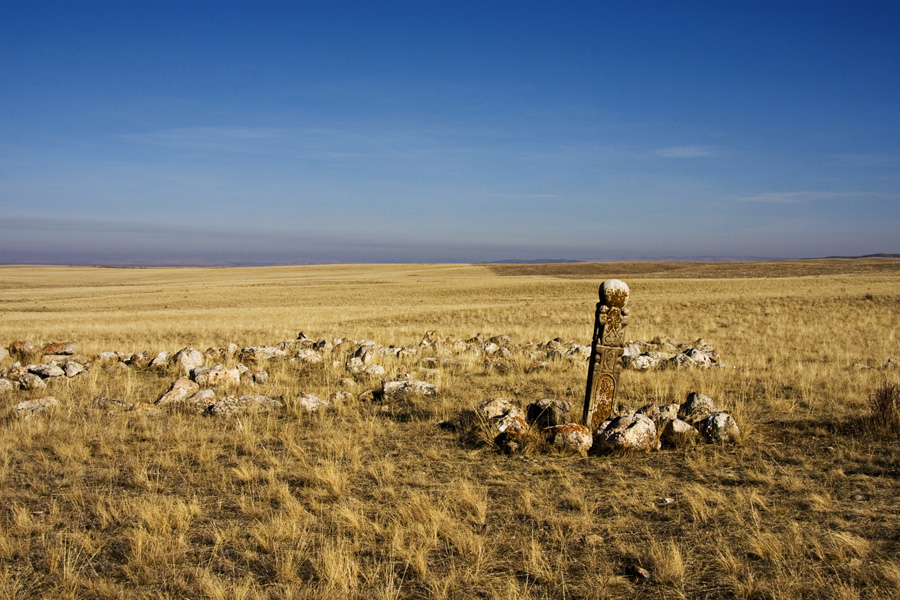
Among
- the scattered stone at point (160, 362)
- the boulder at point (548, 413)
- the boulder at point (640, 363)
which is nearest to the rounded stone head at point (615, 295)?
the boulder at point (548, 413)

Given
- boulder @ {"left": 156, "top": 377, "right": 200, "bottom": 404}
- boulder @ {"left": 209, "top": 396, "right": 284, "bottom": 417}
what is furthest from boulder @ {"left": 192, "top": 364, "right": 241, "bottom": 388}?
boulder @ {"left": 209, "top": 396, "right": 284, "bottom": 417}

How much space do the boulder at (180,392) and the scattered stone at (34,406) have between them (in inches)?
58.8

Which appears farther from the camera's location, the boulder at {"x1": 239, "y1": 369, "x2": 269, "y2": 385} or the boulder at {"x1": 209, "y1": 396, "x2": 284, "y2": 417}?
the boulder at {"x1": 239, "y1": 369, "x2": 269, "y2": 385}

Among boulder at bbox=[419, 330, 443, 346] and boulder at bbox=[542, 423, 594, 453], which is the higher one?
boulder at bbox=[542, 423, 594, 453]

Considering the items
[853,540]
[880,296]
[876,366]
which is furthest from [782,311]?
[853,540]

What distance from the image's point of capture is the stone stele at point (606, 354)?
7.50 m

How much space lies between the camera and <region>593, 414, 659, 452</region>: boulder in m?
6.59

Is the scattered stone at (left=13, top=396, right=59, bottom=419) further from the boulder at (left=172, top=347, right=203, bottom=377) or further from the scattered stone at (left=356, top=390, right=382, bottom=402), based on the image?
the scattered stone at (left=356, top=390, right=382, bottom=402)

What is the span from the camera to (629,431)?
666 cm

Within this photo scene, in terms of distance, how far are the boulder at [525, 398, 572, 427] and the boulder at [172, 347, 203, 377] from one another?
7947 mm

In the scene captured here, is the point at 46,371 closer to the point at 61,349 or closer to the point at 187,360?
the point at 187,360

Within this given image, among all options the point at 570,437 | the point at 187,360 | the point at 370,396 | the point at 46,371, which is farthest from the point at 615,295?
the point at 46,371

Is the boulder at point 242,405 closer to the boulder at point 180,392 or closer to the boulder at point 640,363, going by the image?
the boulder at point 180,392

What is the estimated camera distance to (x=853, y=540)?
4121 millimetres
